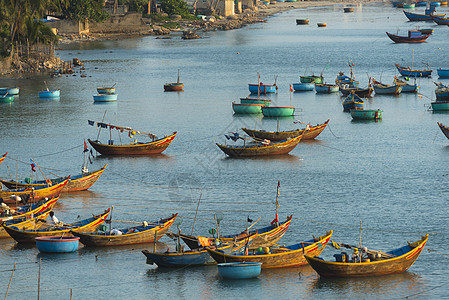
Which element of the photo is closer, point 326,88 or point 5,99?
point 5,99

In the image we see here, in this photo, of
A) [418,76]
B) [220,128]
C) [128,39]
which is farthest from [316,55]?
[220,128]

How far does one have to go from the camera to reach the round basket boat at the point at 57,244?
41.1m

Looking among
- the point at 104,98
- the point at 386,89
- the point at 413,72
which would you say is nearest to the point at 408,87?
the point at 386,89

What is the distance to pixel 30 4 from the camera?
105562 millimetres

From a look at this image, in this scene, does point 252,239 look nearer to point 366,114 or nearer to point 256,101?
point 366,114

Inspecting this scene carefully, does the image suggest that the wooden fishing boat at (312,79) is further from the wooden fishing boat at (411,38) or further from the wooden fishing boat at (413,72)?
the wooden fishing boat at (411,38)

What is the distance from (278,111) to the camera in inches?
3273

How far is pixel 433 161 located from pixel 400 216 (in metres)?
16.4

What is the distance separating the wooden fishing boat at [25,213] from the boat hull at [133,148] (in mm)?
18406

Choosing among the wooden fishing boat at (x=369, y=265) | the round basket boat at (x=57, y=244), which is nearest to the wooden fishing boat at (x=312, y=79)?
the wooden fishing boat at (x=369, y=265)

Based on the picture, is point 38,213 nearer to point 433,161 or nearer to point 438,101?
point 433,161

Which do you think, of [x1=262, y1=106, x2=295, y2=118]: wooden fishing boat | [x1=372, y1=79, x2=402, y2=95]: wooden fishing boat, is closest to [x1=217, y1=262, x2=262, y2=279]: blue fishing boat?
[x1=262, y1=106, x2=295, y2=118]: wooden fishing boat

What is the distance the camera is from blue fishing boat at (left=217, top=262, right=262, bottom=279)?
3744cm

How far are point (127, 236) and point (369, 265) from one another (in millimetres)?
13364
